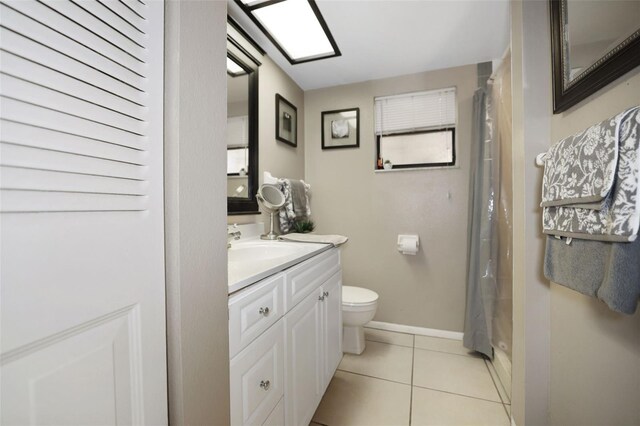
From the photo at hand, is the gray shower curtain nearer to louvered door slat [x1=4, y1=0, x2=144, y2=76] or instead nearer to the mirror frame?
the mirror frame

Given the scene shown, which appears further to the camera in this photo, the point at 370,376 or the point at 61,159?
the point at 370,376

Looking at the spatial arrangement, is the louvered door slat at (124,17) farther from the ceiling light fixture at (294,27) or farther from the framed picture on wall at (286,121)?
the framed picture on wall at (286,121)

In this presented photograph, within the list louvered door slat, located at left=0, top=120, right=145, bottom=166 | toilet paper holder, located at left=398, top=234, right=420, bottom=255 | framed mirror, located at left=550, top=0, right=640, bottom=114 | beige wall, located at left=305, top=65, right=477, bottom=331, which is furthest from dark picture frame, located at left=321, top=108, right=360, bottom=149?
louvered door slat, located at left=0, top=120, right=145, bottom=166

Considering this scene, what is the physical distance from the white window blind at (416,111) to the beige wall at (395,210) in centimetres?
6

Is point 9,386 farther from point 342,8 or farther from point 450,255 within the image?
point 450,255

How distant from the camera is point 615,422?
2.72 feet

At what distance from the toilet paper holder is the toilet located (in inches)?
18.4

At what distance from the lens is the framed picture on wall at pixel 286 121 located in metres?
2.13

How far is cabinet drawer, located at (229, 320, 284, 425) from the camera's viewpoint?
82 centimetres

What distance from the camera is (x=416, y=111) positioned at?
232 centimetres

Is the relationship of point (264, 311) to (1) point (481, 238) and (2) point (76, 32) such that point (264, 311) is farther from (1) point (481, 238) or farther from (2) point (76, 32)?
(1) point (481, 238)

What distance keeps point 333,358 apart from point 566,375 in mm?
1101

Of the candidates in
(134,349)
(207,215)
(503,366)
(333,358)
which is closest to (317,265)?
(333,358)

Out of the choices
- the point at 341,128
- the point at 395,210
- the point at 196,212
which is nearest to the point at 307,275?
the point at 196,212
